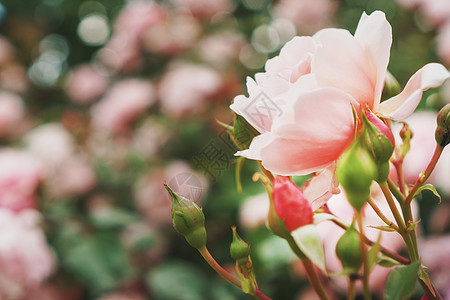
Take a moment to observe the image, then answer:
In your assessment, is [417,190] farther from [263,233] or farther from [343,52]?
[263,233]

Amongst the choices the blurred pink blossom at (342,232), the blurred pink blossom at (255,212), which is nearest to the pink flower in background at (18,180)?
the blurred pink blossom at (255,212)

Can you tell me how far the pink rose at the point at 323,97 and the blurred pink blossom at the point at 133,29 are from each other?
944 mm

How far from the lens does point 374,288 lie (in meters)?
0.54

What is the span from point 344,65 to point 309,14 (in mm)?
926

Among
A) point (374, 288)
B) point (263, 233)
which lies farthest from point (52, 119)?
point (374, 288)

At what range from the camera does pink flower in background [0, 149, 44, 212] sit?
0.77 metres

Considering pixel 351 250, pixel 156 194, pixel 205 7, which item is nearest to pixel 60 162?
pixel 156 194

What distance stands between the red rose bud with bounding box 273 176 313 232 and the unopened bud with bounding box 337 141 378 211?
0.03 metres

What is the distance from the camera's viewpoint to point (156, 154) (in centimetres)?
97

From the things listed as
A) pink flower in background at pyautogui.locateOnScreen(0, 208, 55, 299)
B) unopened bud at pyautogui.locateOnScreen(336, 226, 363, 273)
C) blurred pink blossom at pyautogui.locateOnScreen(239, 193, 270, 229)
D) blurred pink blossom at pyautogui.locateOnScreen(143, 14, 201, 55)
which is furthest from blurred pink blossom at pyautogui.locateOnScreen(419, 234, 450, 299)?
blurred pink blossom at pyautogui.locateOnScreen(143, 14, 201, 55)

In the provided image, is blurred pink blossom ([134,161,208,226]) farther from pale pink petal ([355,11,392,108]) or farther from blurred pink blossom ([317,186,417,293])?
pale pink petal ([355,11,392,108])

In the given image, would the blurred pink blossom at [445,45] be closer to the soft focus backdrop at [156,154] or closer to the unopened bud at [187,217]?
the soft focus backdrop at [156,154]

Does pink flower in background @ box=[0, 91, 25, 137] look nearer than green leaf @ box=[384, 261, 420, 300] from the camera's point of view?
No

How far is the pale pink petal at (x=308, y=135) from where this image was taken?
23cm
